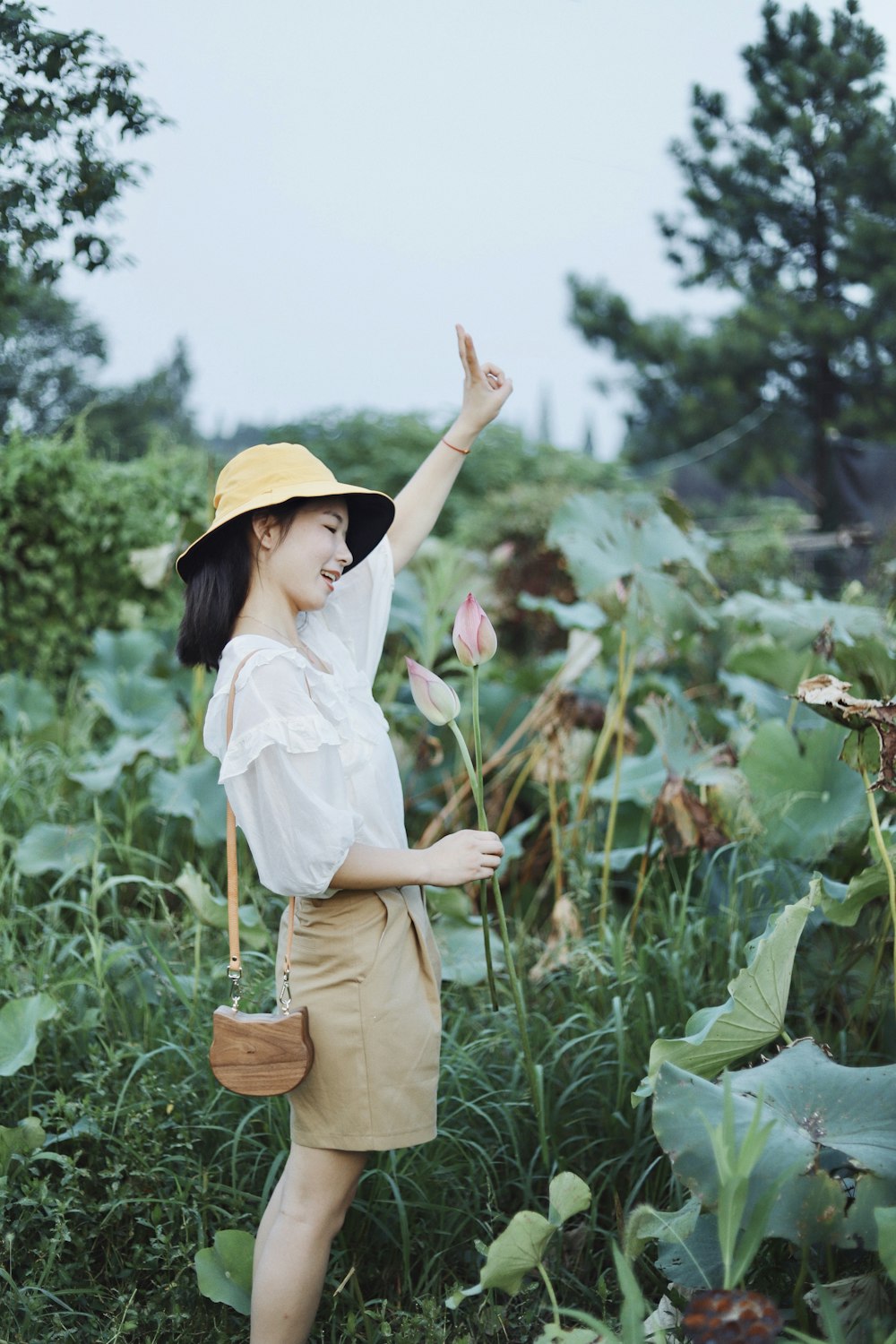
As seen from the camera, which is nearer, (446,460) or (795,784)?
(446,460)

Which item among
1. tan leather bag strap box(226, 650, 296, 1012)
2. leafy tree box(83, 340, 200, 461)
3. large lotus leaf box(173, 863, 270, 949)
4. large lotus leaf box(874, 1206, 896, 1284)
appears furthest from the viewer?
leafy tree box(83, 340, 200, 461)

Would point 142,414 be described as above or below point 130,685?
above

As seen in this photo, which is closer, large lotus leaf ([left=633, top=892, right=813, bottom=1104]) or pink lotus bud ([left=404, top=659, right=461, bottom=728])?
large lotus leaf ([left=633, top=892, right=813, bottom=1104])

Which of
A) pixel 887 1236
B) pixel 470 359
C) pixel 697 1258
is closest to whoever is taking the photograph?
pixel 887 1236

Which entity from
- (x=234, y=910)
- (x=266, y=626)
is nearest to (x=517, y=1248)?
(x=234, y=910)

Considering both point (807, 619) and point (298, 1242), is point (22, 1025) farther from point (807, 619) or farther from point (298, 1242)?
A: point (807, 619)

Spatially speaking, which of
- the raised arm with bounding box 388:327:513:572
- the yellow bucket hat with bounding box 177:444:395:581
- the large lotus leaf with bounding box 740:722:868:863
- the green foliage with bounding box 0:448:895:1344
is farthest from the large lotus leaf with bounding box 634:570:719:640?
the yellow bucket hat with bounding box 177:444:395:581

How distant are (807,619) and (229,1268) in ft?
7.10

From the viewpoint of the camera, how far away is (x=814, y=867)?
241cm

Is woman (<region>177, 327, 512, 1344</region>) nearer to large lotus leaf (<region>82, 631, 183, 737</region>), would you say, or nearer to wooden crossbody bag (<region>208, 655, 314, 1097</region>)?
wooden crossbody bag (<region>208, 655, 314, 1097</region>)

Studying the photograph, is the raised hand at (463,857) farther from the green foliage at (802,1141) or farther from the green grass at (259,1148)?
the green grass at (259,1148)

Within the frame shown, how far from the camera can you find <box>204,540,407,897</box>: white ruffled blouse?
1488 millimetres

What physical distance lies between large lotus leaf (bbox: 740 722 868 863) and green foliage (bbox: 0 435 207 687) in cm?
220

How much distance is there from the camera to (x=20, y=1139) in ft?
6.20
